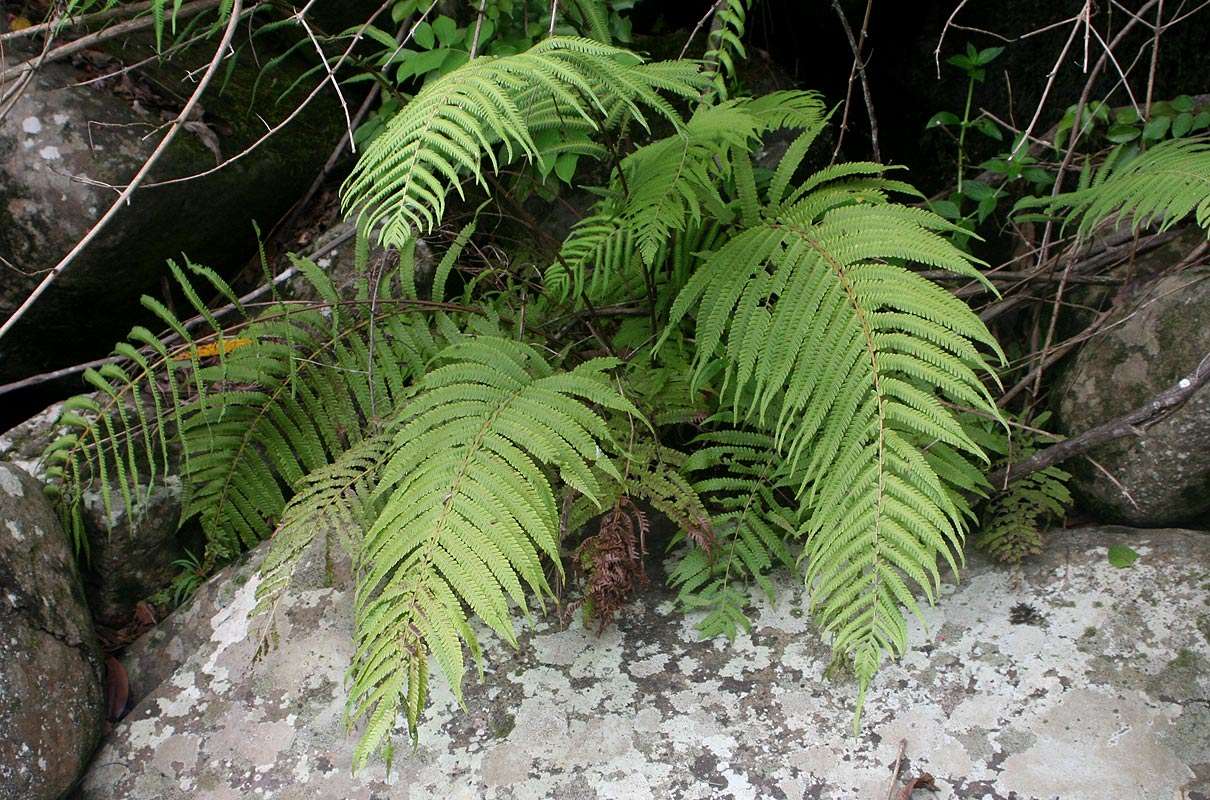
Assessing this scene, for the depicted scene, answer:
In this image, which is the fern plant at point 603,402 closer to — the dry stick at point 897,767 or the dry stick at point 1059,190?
the dry stick at point 897,767

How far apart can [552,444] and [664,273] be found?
71 centimetres

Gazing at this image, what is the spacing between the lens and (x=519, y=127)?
1.46 m

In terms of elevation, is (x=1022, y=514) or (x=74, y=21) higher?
(x=74, y=21)

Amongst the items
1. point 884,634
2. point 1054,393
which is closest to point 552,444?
point 884,634

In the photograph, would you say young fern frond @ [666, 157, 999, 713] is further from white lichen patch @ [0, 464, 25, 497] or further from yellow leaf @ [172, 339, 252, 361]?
white lichen patch @ [0, 464, 25, 497]

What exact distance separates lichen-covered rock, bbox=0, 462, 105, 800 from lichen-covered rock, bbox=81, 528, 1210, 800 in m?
0.11

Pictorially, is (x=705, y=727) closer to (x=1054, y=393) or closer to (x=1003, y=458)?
(x=1003, y=458)

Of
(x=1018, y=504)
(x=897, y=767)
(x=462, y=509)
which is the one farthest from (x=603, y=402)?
(x=1018, y=504)

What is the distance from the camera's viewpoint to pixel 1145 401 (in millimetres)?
2119

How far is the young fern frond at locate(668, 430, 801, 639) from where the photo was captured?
1997 millimetres

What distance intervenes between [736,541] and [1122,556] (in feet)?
2.60

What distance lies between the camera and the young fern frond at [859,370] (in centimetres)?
160

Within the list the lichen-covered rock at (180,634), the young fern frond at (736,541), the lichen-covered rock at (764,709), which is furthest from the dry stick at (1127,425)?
the lichen-covered rock at (180,634)

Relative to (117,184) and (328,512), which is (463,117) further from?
(117,184)
